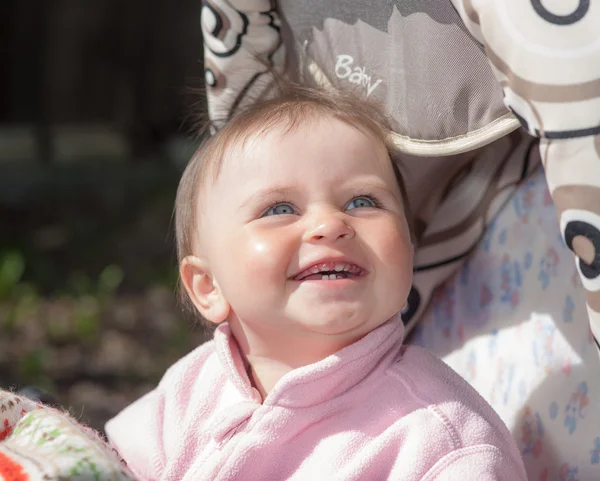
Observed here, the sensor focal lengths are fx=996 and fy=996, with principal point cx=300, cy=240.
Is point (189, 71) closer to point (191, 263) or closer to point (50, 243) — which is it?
point (50, 243)

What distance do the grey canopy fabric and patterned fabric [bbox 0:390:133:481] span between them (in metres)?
0.52

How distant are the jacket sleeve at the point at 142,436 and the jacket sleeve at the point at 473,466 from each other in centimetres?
50

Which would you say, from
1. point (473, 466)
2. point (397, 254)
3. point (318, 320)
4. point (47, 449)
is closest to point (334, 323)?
point (318, 320)

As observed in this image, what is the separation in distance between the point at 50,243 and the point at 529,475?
3.84 meters

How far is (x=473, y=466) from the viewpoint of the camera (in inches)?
44.9

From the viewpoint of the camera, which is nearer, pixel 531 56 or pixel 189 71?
pixel 531 56

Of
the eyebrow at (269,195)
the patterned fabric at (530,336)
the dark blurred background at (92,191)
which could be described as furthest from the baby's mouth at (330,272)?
the dark blurred background at (92,191)

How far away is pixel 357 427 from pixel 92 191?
4.68m

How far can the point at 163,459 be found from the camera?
1487mm

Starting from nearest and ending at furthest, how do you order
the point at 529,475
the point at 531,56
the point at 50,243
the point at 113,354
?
the point at 531,56 < the point at 529,475 < the point at 113,354 < the point at 50,243

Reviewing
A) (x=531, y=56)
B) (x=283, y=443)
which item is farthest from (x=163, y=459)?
(x=531, y=56)

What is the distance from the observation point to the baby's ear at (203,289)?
55.2 inches

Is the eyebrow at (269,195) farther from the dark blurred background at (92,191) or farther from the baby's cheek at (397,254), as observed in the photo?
the dark blurred background at (92,191)

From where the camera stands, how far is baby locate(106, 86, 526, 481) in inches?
47.7
